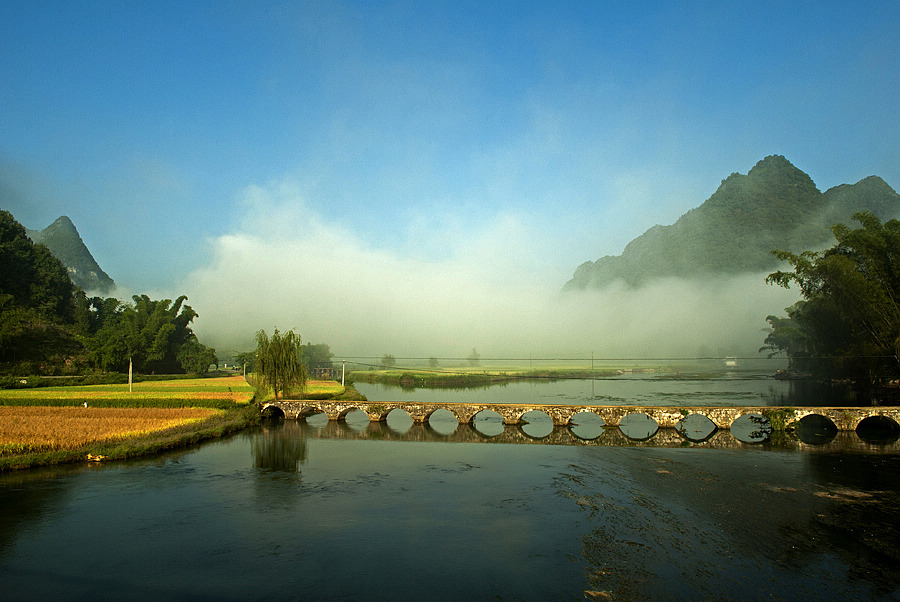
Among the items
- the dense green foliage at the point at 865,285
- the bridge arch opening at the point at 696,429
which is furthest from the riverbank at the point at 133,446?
the dense green foliage at the point at 865,285

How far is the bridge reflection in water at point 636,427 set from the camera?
4356cm

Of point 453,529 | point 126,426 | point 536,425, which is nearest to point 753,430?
point 536,425

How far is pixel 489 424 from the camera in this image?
5478 centimetres

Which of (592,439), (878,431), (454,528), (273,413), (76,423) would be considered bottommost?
(878,431)

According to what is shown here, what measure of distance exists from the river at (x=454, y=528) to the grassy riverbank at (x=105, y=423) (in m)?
1.61

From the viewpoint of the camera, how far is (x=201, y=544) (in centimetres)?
1947

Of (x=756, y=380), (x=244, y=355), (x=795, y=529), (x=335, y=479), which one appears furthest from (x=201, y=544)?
(x=756, y=380)

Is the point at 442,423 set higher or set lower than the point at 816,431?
higher

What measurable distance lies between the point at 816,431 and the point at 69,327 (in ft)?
406

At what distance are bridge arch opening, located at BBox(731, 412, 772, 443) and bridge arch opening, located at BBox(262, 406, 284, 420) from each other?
148 feet

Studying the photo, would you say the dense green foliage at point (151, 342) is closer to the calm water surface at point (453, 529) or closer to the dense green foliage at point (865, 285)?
the calm water surface at point (453, 529)

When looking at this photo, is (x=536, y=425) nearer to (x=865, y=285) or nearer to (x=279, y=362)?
(x=279, y=362)

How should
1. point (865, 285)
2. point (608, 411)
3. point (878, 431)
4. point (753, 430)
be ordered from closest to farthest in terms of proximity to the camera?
point (878, 431) → point (608, 411) → point (753, 430) → point (865, 285)

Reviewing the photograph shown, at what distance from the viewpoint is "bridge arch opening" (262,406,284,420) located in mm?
52531
